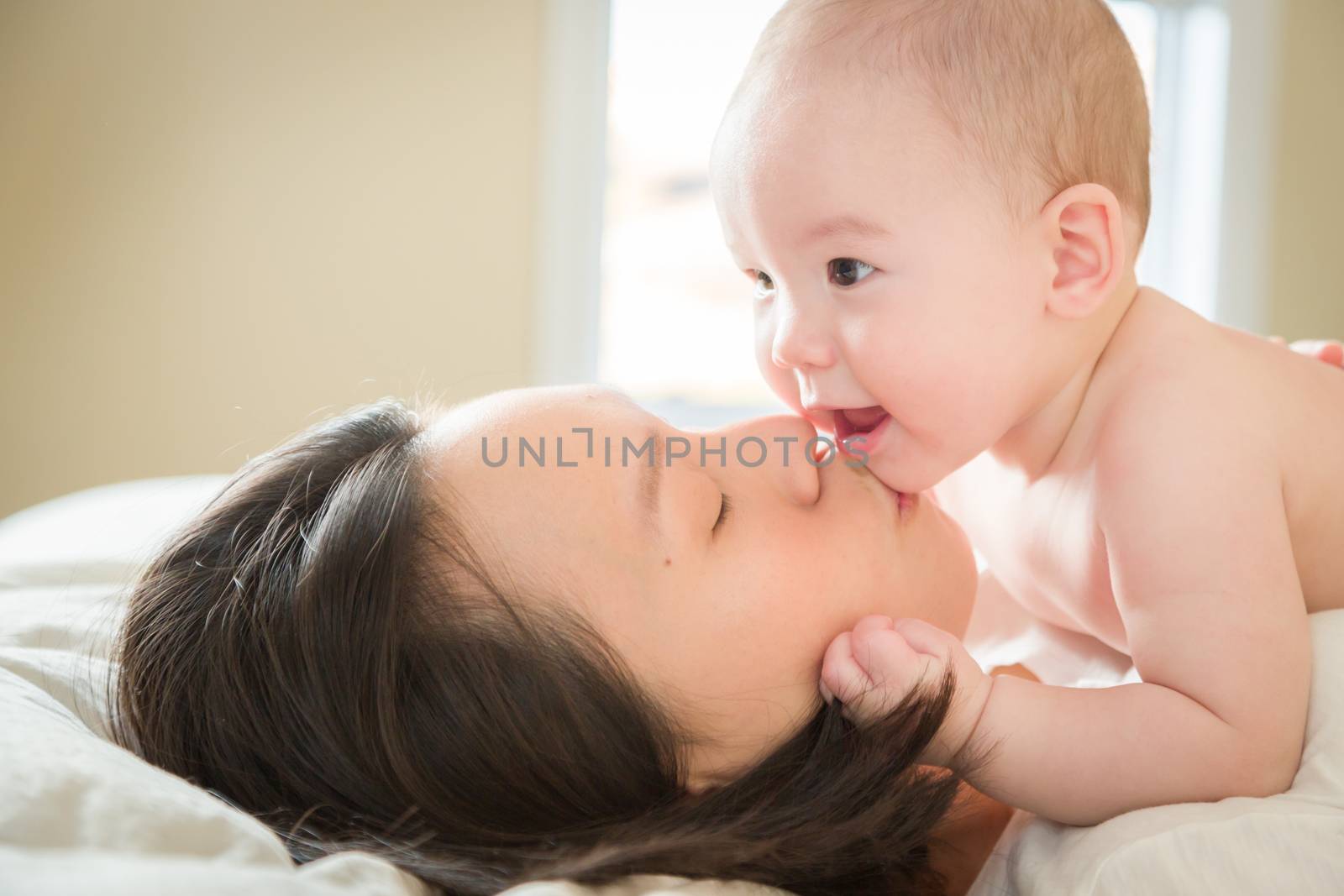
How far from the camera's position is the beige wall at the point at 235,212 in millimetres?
3006

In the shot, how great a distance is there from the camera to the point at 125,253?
3053 millimetres

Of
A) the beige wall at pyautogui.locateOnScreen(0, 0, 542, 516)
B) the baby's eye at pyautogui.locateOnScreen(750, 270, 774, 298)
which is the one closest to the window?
the beige wall at pyautogui.locateOnScreen(0, 0, 542, 516)

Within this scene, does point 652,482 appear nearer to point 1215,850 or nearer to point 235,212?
point 1215,850

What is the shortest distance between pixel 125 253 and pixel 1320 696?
3141 millimetres

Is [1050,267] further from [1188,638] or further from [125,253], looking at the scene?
[125,253]

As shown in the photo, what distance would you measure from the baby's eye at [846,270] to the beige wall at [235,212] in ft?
7.47

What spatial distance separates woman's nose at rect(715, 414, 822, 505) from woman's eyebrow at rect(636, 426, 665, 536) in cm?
7

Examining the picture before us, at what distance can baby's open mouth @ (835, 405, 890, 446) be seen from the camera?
3.31 feet

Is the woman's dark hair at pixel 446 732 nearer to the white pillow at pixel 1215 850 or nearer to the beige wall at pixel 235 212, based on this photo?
the white pillow at pixel 1215 850

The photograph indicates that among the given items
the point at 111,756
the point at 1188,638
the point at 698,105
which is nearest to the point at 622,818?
the point at 111,756

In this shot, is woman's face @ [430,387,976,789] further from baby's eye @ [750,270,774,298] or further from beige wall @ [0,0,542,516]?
beige wall @ [0,0,542,516]

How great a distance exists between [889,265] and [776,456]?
19cm

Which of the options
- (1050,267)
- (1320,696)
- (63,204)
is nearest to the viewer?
(1320,696)

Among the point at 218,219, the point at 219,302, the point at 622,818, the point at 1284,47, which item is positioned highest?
the point at 1284,47
